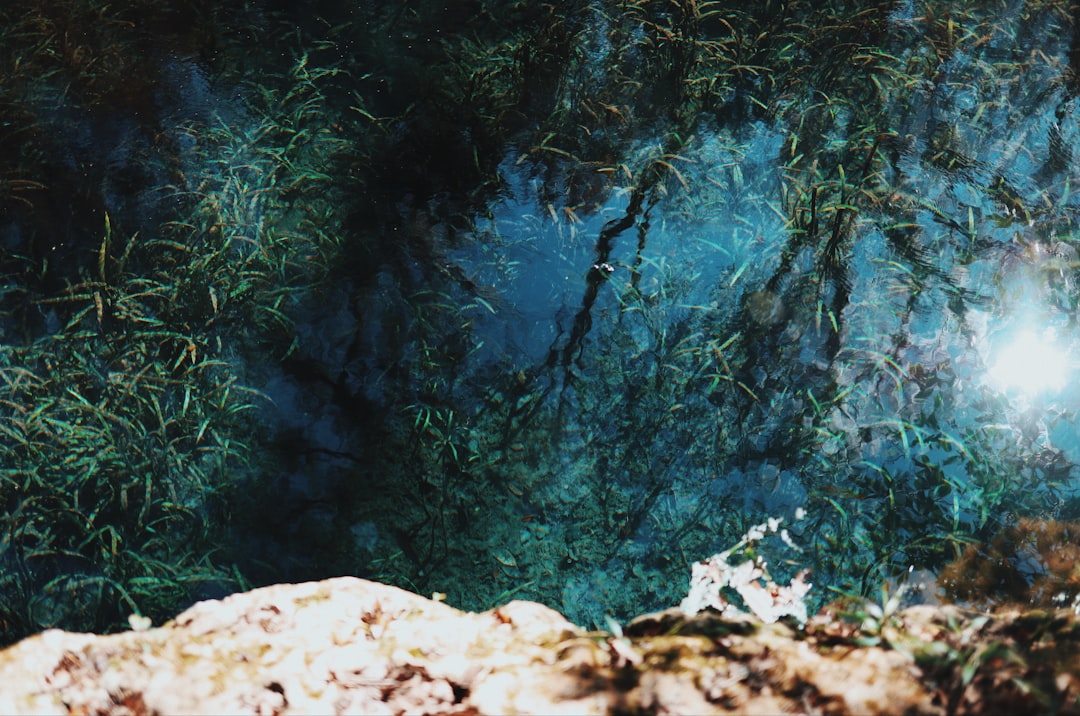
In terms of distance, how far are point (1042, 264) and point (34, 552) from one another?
13.8ft

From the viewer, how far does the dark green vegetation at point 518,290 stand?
273cm

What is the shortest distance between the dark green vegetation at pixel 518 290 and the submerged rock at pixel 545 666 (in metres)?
0.91

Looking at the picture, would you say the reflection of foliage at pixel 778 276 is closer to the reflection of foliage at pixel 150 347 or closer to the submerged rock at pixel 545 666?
the reflection of foliage at pixel 150 347

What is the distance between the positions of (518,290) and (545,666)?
1.92 m

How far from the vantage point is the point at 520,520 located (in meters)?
2.78

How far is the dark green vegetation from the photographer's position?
8.96ft

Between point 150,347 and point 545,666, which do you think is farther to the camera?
point 150,347

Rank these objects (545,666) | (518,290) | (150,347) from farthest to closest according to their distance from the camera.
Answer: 1. (518,290)
2. (150,347)
3. (545,666)

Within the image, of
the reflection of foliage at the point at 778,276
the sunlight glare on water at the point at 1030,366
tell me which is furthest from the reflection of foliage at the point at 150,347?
the sunlight glare on water at the point at 1030,366

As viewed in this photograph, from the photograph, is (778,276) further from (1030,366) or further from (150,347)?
(150,347)

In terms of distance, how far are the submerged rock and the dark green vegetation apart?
91 centimetres

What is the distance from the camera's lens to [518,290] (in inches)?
129

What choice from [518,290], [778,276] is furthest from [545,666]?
[778,276]

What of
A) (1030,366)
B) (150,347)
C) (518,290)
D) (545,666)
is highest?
(1030,366)
